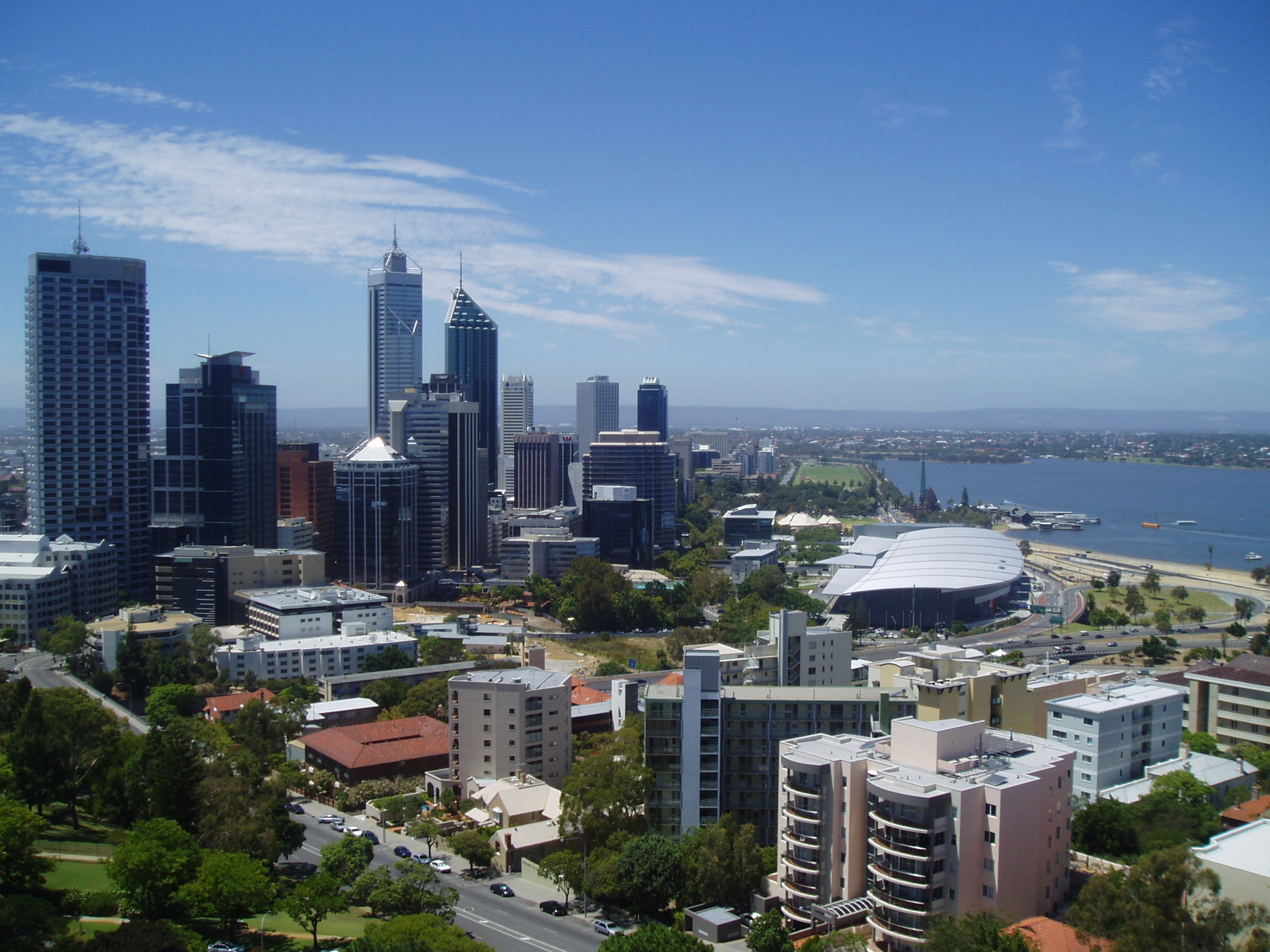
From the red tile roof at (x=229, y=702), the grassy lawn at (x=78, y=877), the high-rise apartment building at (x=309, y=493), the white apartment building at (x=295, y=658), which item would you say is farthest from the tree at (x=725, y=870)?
the high-rise apartment building at (x=309, y=493)

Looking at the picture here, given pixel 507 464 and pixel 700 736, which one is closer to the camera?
pixel 700 736

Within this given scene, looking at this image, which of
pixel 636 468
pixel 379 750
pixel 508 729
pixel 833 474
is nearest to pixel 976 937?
pixel 508 729

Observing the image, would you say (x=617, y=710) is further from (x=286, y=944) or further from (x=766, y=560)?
(x=766, y=560)

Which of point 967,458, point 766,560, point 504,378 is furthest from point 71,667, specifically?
point 967,458

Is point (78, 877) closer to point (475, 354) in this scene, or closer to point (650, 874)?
point (650, 874)

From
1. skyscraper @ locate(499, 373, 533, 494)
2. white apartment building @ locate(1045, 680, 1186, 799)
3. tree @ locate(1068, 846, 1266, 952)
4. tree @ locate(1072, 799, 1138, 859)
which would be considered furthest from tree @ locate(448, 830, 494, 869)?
skyscraper @ locate(499, 373, 533, 494)

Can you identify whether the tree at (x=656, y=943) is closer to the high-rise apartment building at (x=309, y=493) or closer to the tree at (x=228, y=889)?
the tree at (x=228, y=889)
